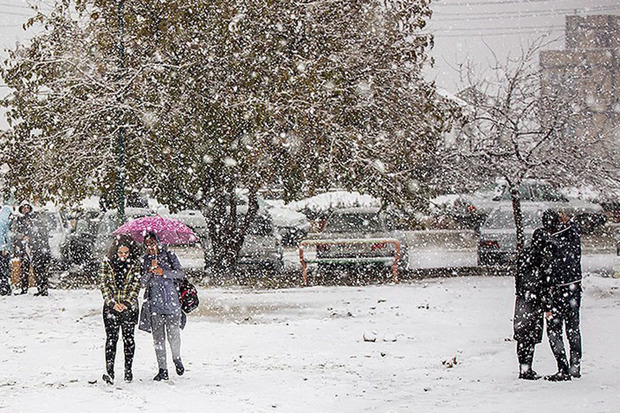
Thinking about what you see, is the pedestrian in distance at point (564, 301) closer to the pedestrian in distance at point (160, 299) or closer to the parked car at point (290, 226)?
the pedestrian in distance at point (160, 299)

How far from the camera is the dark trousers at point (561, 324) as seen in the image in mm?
8625

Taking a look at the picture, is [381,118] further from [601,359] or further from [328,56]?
[601,359]

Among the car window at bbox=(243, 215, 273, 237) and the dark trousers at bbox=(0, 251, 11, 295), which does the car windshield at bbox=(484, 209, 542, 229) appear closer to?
the car window at bbox=(243, 215, 273, 237)

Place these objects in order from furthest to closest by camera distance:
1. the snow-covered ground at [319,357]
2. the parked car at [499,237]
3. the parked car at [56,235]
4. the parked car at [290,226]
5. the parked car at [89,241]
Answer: the parked car at [290,226], the parked car at [56,235], the parked car at [89,241], the parked car at [499,237], the snow-covered ground at [319,357]

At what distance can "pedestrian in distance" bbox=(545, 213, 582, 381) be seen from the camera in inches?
340

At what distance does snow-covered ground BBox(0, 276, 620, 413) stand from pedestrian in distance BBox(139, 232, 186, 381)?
36 centimetres

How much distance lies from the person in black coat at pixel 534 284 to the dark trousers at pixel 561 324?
0.13 meters

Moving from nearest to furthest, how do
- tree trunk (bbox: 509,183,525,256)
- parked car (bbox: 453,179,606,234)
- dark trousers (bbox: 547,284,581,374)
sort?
dark trousers (bbox: 547,284,581,374) → tree trunk (bbox: 509,183,525,256) → parked car (bbox: 453,179,606,234)

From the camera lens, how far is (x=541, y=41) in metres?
21.6

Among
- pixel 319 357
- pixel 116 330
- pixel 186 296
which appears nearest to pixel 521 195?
pixel 319 357

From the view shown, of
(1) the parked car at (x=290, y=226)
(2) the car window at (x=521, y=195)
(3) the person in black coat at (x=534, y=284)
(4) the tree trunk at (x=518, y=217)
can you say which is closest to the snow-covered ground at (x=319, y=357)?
(3) the person in black coat at (x=534, y=284)

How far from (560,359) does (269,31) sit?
11878 millimetres

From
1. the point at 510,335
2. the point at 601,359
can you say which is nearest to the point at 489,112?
the point at 510,335

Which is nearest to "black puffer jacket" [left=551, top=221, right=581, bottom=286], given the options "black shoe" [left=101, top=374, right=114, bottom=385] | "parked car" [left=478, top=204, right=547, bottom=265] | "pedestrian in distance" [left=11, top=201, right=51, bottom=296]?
"black shoe" [left=101, top=374, right=114, bottom=385]
